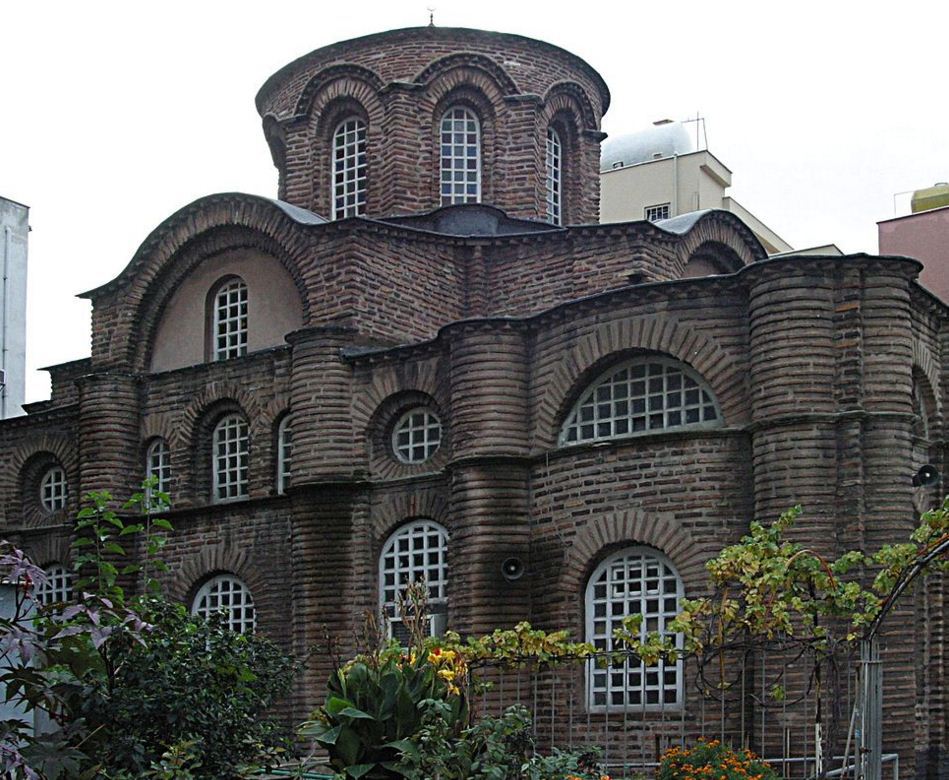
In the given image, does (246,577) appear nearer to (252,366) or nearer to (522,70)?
(252,366)

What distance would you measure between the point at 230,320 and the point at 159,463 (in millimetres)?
2579

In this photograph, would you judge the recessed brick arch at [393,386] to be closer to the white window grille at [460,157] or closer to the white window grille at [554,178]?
the white window grille at [460,157]

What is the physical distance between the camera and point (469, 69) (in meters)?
24.5

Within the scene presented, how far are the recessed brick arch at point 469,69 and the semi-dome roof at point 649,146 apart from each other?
16079 mm

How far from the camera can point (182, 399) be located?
23062mm

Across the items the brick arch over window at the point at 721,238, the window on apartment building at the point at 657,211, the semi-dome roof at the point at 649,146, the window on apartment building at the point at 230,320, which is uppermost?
the semi-dome roof at the point at 649,146

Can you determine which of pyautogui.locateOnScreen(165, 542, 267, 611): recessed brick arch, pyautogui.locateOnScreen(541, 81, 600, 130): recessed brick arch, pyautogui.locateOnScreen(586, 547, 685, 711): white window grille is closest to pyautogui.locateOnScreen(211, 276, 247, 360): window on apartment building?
pyautogui.locateOnScreen(165, 542, 267, 611): recessed brick arch

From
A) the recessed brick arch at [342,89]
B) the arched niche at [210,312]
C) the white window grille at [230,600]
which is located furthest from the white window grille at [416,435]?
the recessed brick arch at [342,89]

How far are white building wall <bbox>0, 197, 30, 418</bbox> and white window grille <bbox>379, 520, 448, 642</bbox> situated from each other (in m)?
14.8

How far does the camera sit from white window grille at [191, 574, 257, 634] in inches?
856

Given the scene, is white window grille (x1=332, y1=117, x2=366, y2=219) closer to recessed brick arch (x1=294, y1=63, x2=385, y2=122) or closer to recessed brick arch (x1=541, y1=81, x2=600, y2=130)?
recessed brick arch (x1=294, y1=63, x2=385, y2=122)

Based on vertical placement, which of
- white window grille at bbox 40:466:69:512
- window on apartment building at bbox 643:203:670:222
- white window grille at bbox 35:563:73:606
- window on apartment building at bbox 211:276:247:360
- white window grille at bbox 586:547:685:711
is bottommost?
white window grille at bbox 586:547:685:711

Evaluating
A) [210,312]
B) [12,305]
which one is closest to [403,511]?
[210,312]

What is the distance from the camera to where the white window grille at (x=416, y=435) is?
1983cm
